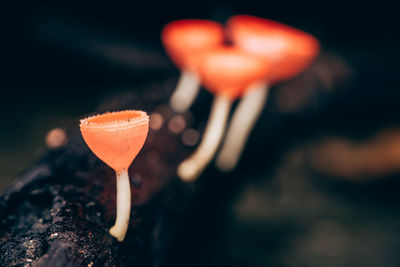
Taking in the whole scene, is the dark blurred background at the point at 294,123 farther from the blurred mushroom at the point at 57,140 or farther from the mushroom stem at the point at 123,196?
the mushroom stem at the point at 123,196

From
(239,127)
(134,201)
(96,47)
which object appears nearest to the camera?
(134,201)

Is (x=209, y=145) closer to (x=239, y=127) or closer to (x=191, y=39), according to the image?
(x=239, y=127)

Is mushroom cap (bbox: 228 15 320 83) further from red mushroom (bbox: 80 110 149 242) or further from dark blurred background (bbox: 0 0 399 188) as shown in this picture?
red mushroom (bbox: 80 110 149 242)

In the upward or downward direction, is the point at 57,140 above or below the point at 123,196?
below

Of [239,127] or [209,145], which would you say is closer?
[209,145]

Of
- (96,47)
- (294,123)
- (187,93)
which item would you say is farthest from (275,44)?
(96,47)

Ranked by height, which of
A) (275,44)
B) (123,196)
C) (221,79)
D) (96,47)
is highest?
(275,44)

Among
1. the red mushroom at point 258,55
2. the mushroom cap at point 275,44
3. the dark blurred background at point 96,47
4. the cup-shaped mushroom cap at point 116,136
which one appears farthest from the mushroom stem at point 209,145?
the dark blurred background at point 96,47

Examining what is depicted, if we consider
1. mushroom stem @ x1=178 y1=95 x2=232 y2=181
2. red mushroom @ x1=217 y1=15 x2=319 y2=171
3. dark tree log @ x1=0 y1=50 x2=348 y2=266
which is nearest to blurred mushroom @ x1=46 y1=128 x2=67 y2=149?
dark tree log @ x1=0 y1=50 x2=348 y2=266
